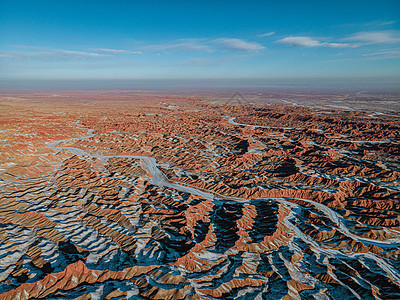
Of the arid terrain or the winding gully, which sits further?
the winding gully

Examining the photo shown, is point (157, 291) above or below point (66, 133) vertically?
below

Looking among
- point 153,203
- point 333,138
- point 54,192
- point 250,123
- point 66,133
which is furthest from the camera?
point 250,123

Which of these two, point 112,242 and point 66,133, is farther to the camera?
point 66,133

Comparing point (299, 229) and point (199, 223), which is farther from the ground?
point (199, 223)

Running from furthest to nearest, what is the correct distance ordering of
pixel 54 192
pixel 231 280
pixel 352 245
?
pixel 54 192 → pixel 352 245 → pixel 231 280

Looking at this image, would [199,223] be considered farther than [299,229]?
Yes

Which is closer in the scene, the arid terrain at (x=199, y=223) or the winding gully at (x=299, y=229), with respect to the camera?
the arid terrain at (x=199, y=223)

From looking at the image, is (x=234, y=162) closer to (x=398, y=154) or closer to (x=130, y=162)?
(x=130, y=162)

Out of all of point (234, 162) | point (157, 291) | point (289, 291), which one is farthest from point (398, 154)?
point (157, 291)
